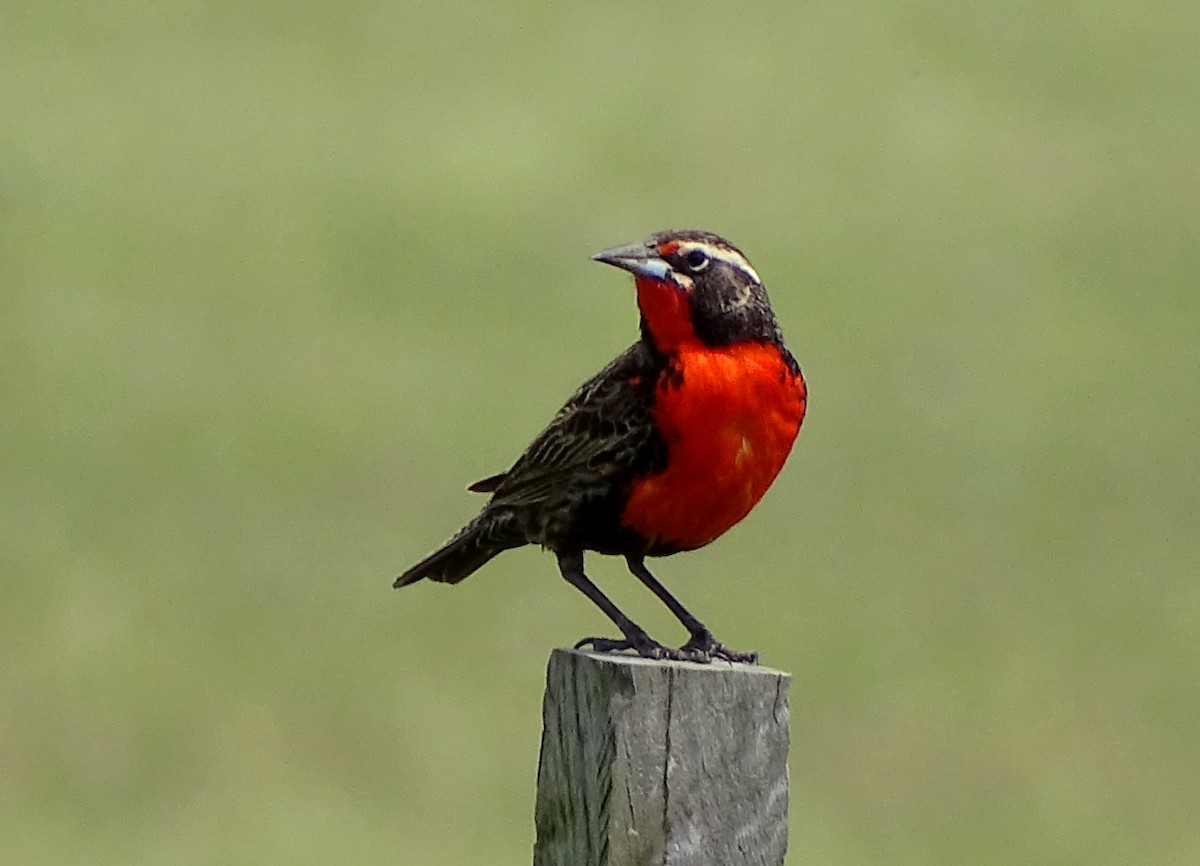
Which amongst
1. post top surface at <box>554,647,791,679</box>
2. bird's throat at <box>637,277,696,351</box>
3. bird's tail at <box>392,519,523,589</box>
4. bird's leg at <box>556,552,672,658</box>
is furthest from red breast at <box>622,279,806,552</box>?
post top surface at <box>554,647,791,679</box>

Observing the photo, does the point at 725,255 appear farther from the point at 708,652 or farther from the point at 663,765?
the point at 663,765

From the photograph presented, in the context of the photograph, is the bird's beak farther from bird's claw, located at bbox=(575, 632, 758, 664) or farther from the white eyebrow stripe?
bird's claw, located at bbox=(575, 632, 758, 664)

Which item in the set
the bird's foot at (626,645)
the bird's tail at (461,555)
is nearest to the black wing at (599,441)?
the bird's tail at (461,555)

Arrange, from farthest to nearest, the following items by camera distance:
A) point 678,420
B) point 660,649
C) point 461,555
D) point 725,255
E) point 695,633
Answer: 1. point 461,555
2. point 695,633
3. point 725,255
4. point 678,420
5. point 660,649

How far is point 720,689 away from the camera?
2742 mm

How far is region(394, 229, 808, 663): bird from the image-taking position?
349cm

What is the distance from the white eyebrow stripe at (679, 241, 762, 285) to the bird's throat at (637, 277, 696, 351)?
88mm

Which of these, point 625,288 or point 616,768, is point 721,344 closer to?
point 616,768

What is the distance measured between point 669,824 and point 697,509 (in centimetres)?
94

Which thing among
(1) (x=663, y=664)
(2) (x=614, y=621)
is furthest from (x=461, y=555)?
(1) (x=663, y=664)

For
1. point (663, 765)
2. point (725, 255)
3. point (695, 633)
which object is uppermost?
point (725, 255)

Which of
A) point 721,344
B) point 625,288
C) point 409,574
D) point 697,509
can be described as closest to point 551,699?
point 697,509

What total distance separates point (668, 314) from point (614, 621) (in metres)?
0.65

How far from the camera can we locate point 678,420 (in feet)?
11.4
